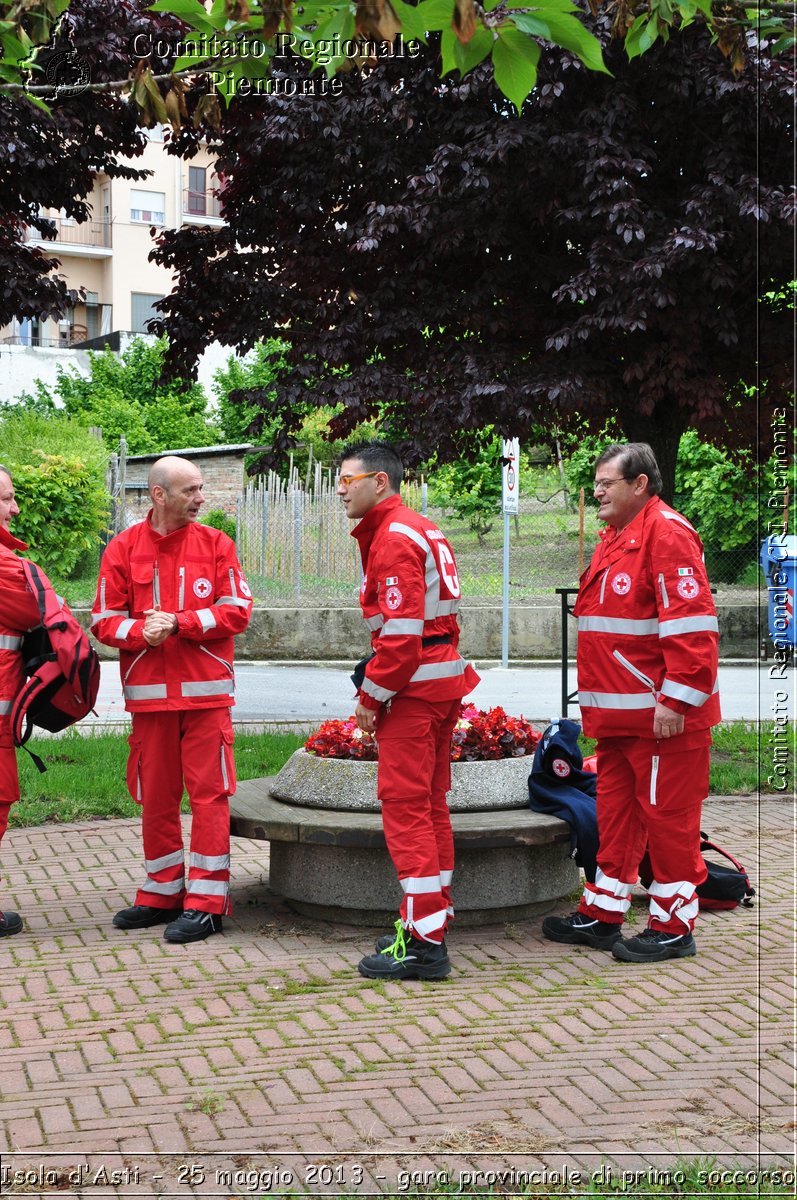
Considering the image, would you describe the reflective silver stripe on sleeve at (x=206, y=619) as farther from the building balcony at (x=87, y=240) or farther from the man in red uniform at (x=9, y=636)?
the building balcony at (x=87, y=240)

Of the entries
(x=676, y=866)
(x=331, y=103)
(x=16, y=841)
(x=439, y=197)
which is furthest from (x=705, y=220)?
(x=16, y=841)

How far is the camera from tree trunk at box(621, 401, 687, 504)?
10266 millimetres

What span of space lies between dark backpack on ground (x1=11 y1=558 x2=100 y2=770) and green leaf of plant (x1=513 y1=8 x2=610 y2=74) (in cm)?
373

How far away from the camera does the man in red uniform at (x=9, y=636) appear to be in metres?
6.26

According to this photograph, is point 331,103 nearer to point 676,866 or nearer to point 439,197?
point 439,197

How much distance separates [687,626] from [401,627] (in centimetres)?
119

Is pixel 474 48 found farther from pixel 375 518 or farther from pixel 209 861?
pixel 209 861

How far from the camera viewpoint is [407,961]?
224 inches

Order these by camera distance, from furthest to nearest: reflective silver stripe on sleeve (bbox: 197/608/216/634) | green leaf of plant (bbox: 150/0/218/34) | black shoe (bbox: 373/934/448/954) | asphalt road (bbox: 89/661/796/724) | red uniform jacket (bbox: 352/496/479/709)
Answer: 1. asphalt road (bbox: 89/661/796/724)
2. reflective silver stripe on sleeve (bbox: 197/608/216/634)
3. black shoe (bbox: 373/934/448/954)
4. red uniform jacket (bbox: 352/496/479/709)
5. green leaf of plant (bbox: 150/0/218/34)

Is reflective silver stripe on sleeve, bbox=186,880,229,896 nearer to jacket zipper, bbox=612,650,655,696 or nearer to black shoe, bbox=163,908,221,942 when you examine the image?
black shoe, bbox=163,908,221,942

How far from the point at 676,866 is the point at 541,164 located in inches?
193

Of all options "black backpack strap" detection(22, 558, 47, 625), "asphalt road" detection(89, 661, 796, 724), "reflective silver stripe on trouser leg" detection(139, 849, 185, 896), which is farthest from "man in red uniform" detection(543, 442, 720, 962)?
"asphalt road" detection(89, 661, 796, 724)

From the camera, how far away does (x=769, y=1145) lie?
13.2 ft

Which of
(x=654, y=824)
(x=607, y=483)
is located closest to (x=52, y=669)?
(x=607, y=483)
